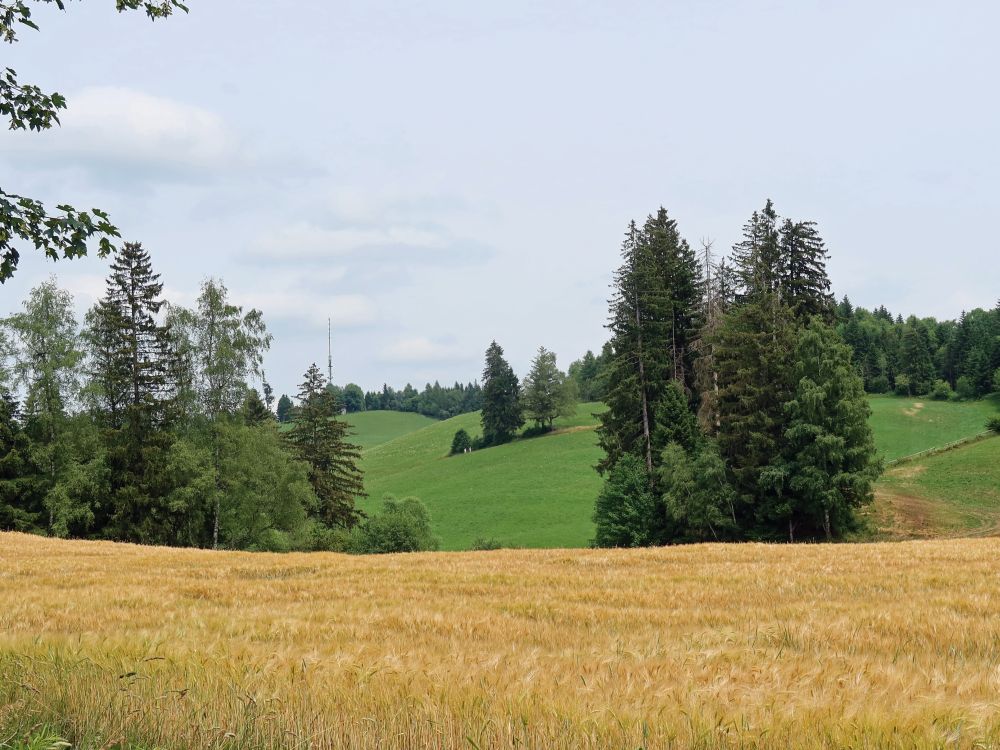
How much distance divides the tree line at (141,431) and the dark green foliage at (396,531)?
6.15 metres

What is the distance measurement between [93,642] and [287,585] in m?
7.99

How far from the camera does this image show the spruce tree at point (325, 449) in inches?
2494

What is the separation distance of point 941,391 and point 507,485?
8328 cm

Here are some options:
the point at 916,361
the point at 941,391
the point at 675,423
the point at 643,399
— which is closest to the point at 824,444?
the point at 675,423

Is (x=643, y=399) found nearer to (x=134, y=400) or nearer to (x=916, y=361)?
(x=134, y=400)

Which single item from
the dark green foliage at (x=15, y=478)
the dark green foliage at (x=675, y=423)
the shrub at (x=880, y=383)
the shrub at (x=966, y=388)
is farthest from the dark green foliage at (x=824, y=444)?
the shrub at (x=880, y=383)

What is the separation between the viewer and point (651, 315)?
5688 centimetres

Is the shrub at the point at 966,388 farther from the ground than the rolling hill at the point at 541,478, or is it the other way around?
the shrub at the point at 966,388

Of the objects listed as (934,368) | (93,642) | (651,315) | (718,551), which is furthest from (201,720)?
(934,368)

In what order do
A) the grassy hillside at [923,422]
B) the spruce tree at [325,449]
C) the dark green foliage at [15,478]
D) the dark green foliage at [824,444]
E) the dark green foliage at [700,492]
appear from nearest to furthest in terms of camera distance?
the dark green foliage at [824,444] → the dark green foliage at [700,492] → the dark green foliage at [15,478] → the spruce tree at [325,449] → the grassy hillside at [923,422]

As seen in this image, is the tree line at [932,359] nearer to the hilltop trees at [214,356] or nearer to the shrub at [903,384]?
the shrub at [903,384]

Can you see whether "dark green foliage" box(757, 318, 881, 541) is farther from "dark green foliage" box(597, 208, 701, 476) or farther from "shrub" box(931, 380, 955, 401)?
"shrub" box(931, 380, 955, 401)

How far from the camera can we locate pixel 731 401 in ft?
167

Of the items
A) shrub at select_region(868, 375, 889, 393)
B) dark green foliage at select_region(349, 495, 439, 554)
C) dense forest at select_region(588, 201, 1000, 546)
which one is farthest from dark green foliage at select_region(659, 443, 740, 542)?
shrub at select_region(868, 375, 889, 393)
